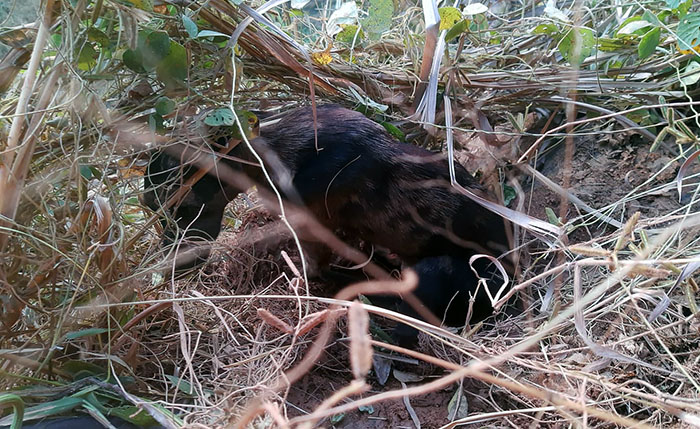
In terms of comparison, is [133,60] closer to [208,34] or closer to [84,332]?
[208,34]

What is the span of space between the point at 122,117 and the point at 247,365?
1.12 metres

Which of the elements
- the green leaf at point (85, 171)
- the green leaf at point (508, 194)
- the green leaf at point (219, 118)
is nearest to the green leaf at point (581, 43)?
the green leaf at point (508, 194)

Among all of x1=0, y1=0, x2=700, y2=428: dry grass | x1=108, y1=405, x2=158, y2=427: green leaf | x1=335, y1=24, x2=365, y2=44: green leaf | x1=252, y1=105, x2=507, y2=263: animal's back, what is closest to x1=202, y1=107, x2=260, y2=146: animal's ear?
x1=0, y1=0, x2=700, y2=428: dry grass

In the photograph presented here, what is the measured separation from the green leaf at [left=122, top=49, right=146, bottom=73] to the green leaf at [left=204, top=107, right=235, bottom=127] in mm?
308

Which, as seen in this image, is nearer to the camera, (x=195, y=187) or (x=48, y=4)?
(x=48, y=4)

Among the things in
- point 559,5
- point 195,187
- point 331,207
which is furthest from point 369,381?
point 559,5

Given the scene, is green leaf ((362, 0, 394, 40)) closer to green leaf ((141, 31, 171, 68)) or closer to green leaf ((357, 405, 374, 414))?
green leaf ((141, 31, 171, 68))

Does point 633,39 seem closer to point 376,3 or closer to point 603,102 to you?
point 603,102

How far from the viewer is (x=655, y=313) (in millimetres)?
1972

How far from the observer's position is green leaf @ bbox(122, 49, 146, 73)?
216 centimetres

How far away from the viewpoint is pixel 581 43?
2889 mm

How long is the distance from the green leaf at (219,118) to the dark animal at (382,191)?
45 centimetres

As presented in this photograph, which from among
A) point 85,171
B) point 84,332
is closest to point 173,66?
point 85,171

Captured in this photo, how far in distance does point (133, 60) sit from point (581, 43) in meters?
2.15
